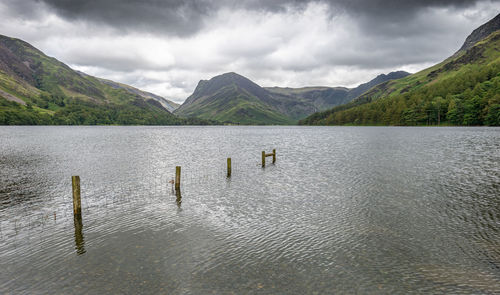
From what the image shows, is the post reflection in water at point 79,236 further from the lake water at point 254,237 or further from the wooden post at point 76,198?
the wooden post at point 76,198

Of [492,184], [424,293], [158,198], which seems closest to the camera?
[424,293]

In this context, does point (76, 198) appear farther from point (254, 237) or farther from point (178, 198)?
point (254, 237)

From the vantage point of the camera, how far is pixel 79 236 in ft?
56.9

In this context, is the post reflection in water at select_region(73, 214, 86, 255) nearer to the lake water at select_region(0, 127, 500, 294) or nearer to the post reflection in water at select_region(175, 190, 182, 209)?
the lake water at select_region(0, 127, 500, 294)

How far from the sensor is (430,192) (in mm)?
27297

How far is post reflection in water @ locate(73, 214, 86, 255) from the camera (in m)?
15.5

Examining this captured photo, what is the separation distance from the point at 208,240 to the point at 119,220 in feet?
27.1

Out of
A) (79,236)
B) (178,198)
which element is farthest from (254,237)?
(178,198)

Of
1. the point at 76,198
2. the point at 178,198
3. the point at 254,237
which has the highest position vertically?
the point at 76,198

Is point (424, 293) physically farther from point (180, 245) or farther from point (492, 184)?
point (492, 184)

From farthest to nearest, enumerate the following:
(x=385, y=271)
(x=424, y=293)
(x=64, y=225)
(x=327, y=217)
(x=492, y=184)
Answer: (x=492, y=184) < (x=327, y=217) < (x=64, y=225) < (x=385, y=271) < (x=424, y=293)

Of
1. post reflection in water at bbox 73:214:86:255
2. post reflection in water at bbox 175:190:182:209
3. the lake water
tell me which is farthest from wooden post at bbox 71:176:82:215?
post reflection in water at bbox 175:190:182:209

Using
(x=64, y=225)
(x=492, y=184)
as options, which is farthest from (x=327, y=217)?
(x=492, y=184)

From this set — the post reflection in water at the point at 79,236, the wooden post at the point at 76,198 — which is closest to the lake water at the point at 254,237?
the post reflection in water at the point at 79,236
